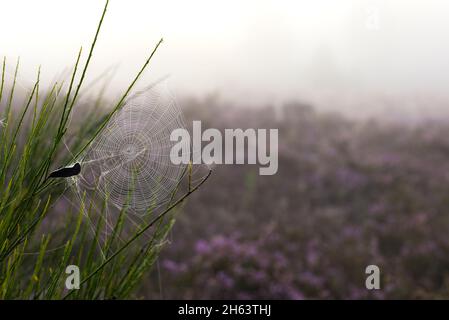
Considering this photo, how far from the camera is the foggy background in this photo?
19.3 m

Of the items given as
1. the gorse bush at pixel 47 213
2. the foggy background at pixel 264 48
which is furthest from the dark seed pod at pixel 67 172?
the foggy background at pixel 264 48

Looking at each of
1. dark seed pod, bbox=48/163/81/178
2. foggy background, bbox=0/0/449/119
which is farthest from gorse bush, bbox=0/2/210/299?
foggy background, bbox=0/0/449/119

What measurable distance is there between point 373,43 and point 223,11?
41.7 ft

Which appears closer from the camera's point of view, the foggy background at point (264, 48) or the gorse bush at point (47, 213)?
the gorse bush at point (47, 213)

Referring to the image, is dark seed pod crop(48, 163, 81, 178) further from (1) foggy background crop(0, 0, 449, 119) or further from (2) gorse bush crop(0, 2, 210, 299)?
(1) foggy background crop(0, 0, 449, 119)

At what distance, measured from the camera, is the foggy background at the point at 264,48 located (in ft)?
63.2

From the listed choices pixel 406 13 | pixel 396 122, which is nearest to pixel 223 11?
pixel 406 13

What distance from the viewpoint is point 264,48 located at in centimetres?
3359

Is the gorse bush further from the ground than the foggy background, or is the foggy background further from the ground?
the foggy background

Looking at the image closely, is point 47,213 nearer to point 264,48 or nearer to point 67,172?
point 67,172

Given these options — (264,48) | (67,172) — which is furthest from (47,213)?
(264,48)

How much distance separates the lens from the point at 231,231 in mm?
6613

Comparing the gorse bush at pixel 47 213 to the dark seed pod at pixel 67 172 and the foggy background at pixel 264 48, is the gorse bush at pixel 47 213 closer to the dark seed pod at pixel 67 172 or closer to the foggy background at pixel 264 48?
the dark seed pod at pixel 67 172
